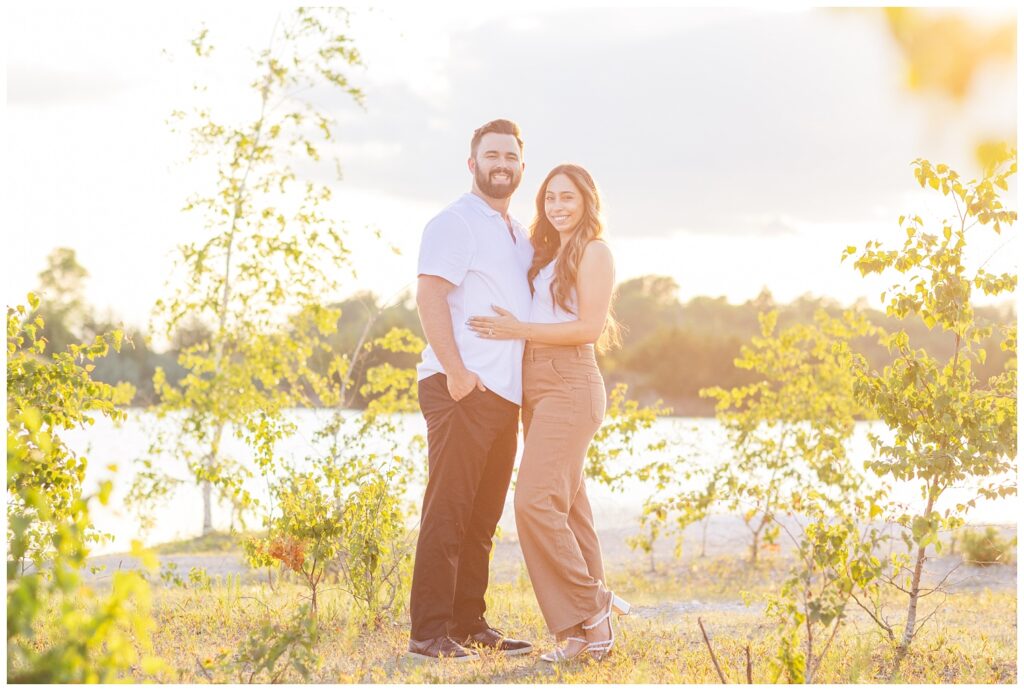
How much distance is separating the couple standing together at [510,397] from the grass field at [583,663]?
210 mm

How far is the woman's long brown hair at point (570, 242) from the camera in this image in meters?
4.78

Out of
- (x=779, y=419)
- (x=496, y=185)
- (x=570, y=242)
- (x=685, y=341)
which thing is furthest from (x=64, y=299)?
(x=570, y=242)

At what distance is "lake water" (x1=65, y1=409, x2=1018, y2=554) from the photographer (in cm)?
891

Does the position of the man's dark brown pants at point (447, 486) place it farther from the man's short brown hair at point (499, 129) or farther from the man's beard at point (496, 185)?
the man's short brown hair at point (499, 129)

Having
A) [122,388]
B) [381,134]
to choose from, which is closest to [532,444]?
[122,388]

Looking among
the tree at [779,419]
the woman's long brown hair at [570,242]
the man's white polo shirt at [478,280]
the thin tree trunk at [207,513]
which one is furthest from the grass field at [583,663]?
the thin tree trunk at [207,513]

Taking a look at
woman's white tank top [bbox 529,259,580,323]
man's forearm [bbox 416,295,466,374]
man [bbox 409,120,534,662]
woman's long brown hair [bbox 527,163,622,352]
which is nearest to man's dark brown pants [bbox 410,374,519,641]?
man [bbox 409,120,534,662]

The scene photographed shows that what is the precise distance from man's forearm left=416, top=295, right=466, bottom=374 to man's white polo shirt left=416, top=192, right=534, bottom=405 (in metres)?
0.08

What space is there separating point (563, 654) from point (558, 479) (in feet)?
2.49

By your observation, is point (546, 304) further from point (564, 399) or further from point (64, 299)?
point (64, 299)

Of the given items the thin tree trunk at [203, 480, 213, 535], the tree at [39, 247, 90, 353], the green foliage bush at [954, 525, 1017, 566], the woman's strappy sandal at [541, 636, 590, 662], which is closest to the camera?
the woman's strappy sandal at [541, 636, 590, 662]

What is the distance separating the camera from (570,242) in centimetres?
482

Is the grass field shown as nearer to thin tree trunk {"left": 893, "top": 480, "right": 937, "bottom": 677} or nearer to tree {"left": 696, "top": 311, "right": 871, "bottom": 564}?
thin tree trunk {"left": 893, "top": 480, "right": 937, "bottom": 677}

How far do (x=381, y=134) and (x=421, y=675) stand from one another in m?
9.69
